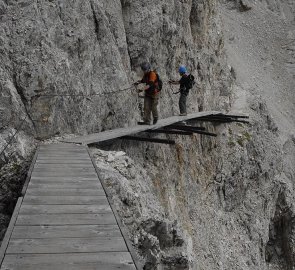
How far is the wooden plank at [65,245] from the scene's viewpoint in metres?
4.84

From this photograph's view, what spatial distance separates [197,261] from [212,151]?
885 cm

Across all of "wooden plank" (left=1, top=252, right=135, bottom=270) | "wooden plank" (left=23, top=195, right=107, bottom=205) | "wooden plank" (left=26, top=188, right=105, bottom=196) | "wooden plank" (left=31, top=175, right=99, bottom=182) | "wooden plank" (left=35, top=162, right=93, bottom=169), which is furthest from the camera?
"wooden plank" (left=35, top=162, right=93, bottom=169)

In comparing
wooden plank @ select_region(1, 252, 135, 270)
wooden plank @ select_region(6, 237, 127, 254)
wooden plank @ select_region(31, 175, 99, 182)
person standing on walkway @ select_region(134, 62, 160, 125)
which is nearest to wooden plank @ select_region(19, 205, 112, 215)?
wooden plank @ select_region(6, 237, 127, 254)

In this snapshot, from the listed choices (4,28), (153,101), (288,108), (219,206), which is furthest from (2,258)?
(288,108)

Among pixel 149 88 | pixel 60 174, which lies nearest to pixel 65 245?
pixel 60 174

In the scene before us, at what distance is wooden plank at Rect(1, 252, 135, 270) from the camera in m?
4.45

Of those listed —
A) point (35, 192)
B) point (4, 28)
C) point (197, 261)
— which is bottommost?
point (197, 261)

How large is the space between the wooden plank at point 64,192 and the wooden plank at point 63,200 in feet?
0.52

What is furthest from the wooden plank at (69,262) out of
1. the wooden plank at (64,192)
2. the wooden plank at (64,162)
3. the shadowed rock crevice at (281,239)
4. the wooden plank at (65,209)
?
the shadowed rock crevice at (281,239)

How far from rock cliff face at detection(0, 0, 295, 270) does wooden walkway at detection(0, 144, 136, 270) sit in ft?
5.06

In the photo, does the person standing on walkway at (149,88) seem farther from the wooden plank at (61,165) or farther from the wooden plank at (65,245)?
the wooden plank at (65,245)

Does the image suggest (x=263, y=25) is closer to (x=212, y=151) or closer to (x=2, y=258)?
(x=212, y=151)

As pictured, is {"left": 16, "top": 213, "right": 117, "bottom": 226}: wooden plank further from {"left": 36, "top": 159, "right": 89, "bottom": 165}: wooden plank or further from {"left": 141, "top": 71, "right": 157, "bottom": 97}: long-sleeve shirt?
{"left": 141, "top": 71, "right": 157, "bottom": 97}: long-sleeve shirt

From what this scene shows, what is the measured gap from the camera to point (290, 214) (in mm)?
29500
